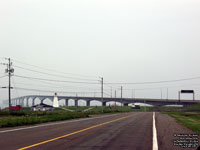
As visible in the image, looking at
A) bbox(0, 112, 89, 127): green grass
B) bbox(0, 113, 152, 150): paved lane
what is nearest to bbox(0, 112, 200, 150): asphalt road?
bbox(0, 113, 152, 150): paved lane

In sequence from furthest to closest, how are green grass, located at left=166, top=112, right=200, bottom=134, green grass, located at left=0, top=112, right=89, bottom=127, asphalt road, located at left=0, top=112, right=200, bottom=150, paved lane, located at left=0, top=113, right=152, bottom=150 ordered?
1. green grass, located at left=0, top=112, right=89, bottom=127
2. green grass, located at left=166, top=112, right=200, bottom=134
3. paved lane, located at left=0, top=113, right=152, bottom=150
4. asphalt road, located at left=0, top=112, right=200, bottom=150

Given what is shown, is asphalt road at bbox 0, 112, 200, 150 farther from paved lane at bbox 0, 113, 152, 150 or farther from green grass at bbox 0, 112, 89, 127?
green grass at bbox 0, 112, 89, 127

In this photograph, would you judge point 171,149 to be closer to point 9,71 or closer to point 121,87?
point 9,71

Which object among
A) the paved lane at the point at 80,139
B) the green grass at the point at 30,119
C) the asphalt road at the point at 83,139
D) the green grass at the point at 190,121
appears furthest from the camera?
the green grass at the point at 30,119

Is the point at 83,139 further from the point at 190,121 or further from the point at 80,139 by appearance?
the point at 190,121

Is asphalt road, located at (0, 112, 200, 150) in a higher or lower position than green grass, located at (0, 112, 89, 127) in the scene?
higher

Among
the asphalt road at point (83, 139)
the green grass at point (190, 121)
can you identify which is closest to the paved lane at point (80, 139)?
the asphalt road at point (83, 139)

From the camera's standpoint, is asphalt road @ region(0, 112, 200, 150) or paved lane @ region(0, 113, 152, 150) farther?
paved lane @ region(0, 113, 152, 150)

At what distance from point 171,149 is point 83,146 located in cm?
347

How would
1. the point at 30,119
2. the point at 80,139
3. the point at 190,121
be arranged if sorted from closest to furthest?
the point at 80,139 → the point at 30,119 → the point at 190,121

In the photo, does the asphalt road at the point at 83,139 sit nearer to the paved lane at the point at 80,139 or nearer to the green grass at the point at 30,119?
the paved lane at the point at 80,139

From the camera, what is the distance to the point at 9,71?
179 feet

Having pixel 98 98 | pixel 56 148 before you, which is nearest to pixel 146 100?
pixel 98 98

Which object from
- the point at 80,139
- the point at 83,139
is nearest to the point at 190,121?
the point at 83,139
